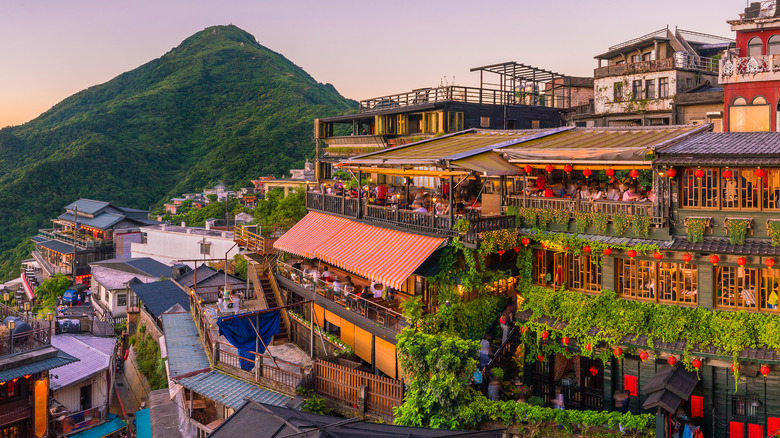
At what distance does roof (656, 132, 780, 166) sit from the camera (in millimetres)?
15945

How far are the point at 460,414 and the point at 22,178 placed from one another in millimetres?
98500

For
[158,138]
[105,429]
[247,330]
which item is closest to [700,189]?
[247,330]

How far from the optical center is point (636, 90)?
134 ft

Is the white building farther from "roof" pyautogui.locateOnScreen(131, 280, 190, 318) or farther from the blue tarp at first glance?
the blue tarp

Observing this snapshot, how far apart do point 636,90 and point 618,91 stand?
125cm

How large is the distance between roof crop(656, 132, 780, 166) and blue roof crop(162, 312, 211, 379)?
1840 centimetres

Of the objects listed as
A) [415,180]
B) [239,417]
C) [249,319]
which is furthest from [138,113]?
[239,417]

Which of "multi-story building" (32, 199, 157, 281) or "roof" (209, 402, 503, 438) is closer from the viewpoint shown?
"roof" (209, 402, 503, 438)

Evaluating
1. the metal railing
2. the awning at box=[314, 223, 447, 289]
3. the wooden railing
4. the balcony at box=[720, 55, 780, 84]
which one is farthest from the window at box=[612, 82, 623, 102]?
the wooden railing

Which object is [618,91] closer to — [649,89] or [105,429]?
[649,89]

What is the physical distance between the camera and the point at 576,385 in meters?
20.6

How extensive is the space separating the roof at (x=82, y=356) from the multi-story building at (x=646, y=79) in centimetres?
3587

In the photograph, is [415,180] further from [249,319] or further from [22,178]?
[22,178]

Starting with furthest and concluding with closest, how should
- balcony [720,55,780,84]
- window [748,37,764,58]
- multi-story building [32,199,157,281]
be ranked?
1. multi-story building [32,199,157,281]
2. window [748,37,764,58]
3. balcony [720,55,780,84]
